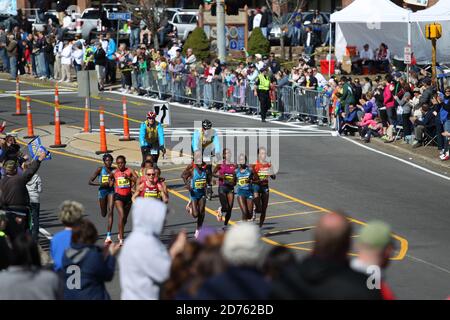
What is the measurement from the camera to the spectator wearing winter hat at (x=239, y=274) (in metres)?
7.06

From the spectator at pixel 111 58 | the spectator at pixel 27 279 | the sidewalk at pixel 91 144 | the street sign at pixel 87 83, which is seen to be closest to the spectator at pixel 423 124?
the sidewalk at pixel 91 144

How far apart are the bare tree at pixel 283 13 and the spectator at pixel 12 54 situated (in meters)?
11.2

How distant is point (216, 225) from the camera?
20.5m

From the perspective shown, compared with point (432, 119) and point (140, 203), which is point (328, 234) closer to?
point (140, 203)

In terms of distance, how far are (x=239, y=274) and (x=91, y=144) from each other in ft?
75.6

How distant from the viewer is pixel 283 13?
55312mm

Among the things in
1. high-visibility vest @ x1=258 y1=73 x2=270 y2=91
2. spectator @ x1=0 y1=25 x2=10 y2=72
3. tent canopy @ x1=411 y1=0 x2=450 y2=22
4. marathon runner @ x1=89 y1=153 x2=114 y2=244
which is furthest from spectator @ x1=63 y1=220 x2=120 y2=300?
spectator @ x1=0 y1=25 x2=10 y2=72

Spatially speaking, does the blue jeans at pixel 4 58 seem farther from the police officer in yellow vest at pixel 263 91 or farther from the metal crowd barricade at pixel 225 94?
the police officer in yellow vest at pixel 263 91

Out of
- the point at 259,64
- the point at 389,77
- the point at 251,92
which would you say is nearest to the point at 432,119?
the point at 389,77

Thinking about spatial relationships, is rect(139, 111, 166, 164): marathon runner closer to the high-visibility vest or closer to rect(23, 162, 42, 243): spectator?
rect(23, 162, 42, 243): spectator

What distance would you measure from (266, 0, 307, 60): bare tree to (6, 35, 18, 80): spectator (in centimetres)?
1115

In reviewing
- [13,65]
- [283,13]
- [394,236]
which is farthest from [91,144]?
[283,13]

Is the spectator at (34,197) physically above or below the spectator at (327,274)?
below
